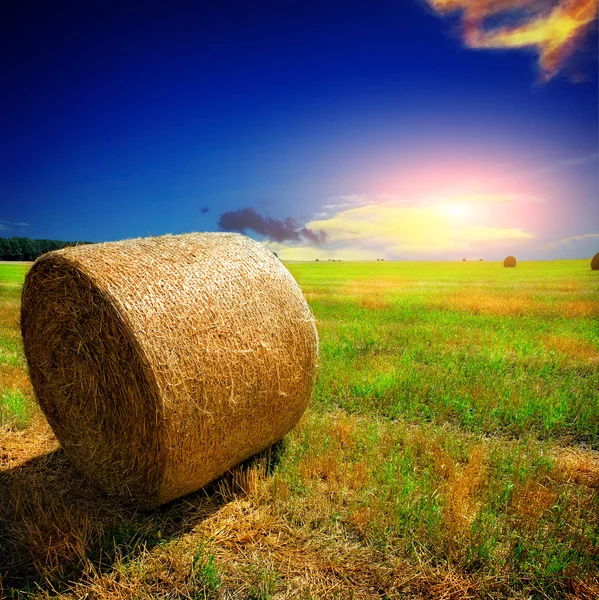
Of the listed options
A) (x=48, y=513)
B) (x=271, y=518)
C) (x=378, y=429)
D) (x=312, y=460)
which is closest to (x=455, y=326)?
(x=378, y=429)

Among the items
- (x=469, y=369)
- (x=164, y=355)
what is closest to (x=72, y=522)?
(x=164, y=355)

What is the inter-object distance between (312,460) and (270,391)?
38.6 inches

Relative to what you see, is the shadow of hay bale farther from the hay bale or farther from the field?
the hay bale

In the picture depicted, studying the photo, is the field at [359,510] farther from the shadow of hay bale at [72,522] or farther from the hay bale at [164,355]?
the hay bale at [164,355]

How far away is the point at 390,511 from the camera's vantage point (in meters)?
4.18

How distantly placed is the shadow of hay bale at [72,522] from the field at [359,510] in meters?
0.02

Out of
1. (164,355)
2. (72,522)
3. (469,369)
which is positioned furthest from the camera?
(469,369)

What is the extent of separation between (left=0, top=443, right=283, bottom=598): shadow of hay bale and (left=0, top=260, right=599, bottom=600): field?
0.02m

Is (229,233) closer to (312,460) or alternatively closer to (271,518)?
(312,460)

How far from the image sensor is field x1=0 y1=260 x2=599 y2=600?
355cm

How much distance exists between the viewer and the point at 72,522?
4133 mm

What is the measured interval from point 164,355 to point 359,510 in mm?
2202

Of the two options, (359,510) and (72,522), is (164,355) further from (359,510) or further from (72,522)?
(359,510)

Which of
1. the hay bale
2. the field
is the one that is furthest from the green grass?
the hay bale
